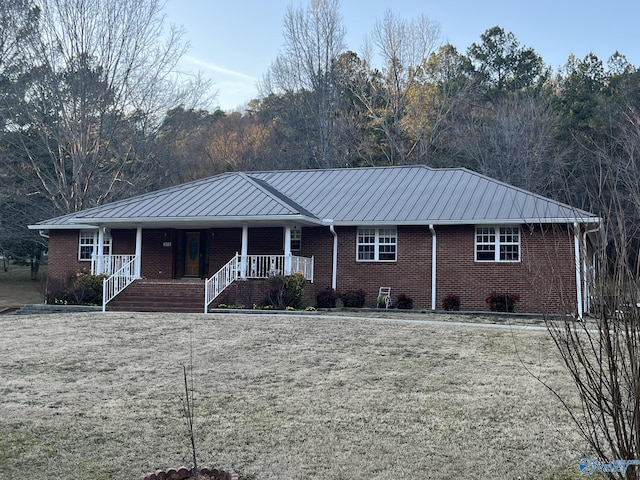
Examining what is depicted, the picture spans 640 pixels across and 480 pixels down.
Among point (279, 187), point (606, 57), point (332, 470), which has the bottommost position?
point (332, 470)

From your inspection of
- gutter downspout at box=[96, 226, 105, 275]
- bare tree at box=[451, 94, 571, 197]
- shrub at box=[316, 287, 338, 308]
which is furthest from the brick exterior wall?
bare tree at box=[451, 94, 571, 197]

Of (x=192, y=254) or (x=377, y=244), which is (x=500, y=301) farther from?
(x=192, y=254)

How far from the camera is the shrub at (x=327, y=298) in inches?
802

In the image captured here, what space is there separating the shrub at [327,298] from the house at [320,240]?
371 millimetres

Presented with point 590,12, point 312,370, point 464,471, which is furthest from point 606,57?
point 464,471

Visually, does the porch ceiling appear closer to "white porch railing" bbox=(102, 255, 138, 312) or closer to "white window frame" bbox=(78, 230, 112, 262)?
"white porch railing" bbox=(102, 255, 138, 312)

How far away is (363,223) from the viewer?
20.7 meters

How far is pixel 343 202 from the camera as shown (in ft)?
74.6

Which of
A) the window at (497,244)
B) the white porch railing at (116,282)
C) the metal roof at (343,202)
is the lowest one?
the white porch railing at (116,282)

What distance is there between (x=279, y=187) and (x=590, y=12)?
12159mm

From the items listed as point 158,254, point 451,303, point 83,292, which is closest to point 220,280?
point 83,292

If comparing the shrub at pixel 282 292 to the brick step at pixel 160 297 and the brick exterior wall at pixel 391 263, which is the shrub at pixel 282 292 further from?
the brick step at pixel 160 297

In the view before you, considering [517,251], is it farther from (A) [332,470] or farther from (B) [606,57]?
(B) [606,57]

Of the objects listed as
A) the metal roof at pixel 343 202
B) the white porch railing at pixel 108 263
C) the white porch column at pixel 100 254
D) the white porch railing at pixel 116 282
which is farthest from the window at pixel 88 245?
the white porch railing at pixel 116 282
